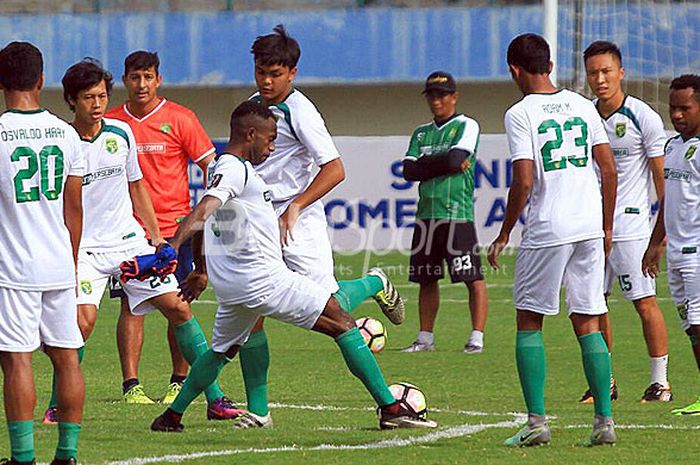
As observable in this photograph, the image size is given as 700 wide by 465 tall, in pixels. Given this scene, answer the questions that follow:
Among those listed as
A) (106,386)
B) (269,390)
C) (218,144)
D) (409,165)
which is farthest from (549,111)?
(218,144)

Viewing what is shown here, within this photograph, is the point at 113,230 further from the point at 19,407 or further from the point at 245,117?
the point at 19,407

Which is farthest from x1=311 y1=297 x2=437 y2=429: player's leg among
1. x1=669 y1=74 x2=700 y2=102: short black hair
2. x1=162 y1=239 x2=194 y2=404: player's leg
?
x1=669 y1=74 x2=700 y2=102: short black hair

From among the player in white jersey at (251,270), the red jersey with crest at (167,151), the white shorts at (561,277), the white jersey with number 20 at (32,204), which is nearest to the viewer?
the white jersey with number 20 at (32,204)

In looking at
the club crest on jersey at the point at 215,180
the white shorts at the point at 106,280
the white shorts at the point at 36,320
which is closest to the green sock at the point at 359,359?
the club crest on jersey at the point at 215,180

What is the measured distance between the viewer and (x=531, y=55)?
24.7 ft

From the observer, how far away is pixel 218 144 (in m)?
22.2

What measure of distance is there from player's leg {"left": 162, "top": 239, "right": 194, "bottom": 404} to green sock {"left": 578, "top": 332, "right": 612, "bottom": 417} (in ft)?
9.57

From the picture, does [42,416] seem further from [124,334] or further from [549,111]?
[549,111]

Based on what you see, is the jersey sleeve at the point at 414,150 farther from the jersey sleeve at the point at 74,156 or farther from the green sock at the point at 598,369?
the jersey sleeve at the point at 74,156

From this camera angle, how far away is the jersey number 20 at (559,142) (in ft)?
24.8

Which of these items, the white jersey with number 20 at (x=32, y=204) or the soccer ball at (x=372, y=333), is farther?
the soccer ball at (x=372, y=333)

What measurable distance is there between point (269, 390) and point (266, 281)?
8.97 ft

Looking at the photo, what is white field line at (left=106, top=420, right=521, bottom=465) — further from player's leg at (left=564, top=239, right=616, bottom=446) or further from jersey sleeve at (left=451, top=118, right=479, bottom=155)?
jersey sleeve at (left=451, top=118, right=479, bottom=155)

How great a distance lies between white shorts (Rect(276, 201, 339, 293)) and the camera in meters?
8.55
